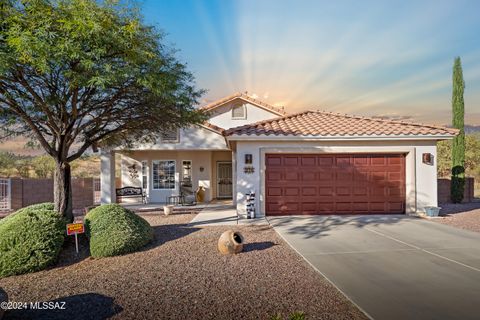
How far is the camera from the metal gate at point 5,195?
15.0 metres

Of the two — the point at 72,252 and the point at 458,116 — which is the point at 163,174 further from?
the point at 458,116

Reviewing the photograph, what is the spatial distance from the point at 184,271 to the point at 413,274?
13.8ft

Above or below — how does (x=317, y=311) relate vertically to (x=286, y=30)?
below

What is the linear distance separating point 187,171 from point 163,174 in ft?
4.74

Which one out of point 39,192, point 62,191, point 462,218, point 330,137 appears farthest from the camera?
point 39,192

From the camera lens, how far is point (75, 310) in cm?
432

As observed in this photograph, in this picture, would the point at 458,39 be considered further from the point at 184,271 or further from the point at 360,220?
the point at 184,271

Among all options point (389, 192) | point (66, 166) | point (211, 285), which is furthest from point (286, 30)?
point (211, 285)

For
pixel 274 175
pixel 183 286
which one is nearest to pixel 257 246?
pixel 183 286

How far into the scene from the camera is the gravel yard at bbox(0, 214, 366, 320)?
4156mm

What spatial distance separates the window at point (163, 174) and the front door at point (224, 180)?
320 centimetres

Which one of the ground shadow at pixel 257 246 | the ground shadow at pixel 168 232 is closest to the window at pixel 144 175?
the ground shadow at pixel 168 232

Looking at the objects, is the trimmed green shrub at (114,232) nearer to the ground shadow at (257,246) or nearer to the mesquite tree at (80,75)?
the mesquite tree at (80,75)

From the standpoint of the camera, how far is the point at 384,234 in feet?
28.3
